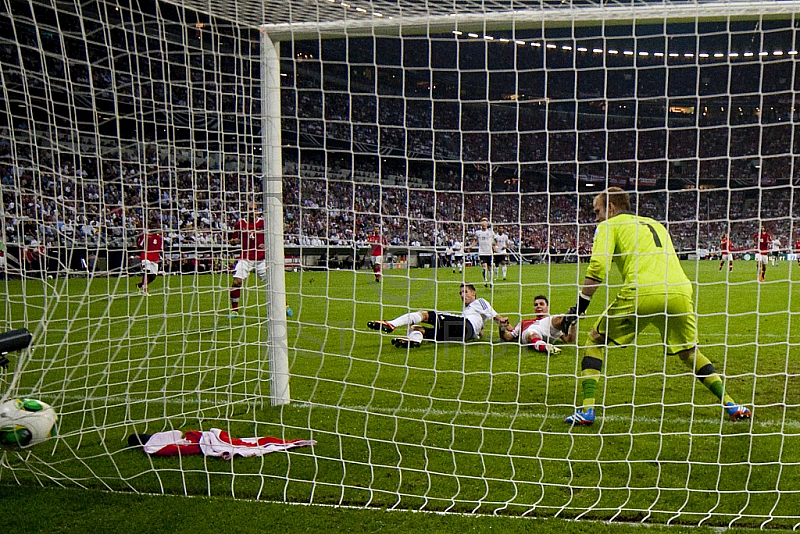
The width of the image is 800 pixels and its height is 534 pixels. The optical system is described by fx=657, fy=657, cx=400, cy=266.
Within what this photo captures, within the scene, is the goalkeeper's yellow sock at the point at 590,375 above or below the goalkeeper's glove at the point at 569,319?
below

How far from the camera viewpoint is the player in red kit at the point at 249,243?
526 cm

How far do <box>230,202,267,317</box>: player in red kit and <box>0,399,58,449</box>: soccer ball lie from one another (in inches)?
57.9

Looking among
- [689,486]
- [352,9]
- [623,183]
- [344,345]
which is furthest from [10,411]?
[623,183]

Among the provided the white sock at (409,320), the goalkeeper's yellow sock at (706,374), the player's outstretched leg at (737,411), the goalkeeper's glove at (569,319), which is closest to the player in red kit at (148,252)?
the white sock at (409,320)

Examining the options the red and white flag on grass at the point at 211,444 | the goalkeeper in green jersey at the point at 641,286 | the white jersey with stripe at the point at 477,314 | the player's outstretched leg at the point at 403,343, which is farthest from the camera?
the white jersey with stripe at the point at 477,314

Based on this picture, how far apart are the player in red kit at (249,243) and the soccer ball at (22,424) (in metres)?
1.47

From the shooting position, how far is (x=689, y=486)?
3.65 metres

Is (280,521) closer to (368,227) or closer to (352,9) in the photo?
(352,9)

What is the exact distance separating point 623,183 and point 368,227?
18.1 metres

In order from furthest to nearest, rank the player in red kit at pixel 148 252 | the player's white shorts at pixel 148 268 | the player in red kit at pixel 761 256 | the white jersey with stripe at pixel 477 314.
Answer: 1. the player in red kit at pixel 761 256
2. the white jersey with stripe at pixel 477 314
3. the player's white shorts at pixel 148 268
4. the player in red kit at pixel 148 252

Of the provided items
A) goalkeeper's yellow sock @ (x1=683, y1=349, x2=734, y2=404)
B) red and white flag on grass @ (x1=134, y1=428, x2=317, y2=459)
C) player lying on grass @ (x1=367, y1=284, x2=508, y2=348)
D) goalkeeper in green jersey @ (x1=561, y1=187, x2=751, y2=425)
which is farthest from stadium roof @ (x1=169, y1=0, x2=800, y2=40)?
player lying on grass @ (x1=367, y1=284, x2=508, y2=348)

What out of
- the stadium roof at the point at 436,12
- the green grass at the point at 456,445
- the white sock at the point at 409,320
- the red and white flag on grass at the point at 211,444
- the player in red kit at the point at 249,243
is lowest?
the green grass at the point at 456,445

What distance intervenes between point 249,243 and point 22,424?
3158 mm

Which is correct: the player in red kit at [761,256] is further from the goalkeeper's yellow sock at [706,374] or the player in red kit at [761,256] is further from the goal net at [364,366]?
the goalkeeper's yellow sock at [706,374]
